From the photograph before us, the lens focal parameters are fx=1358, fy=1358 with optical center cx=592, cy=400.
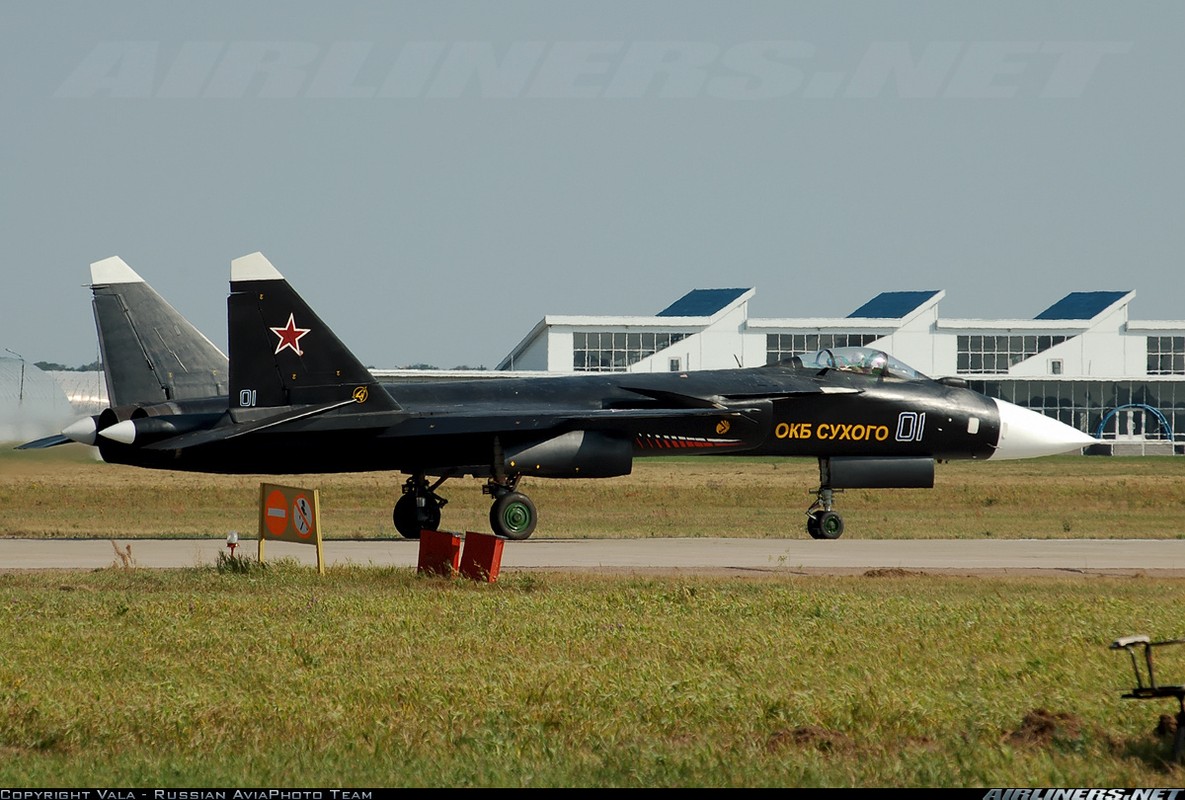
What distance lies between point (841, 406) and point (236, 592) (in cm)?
1357

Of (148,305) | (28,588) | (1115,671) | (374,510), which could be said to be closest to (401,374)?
(374,510)

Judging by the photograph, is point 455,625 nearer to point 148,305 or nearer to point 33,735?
point 33,735

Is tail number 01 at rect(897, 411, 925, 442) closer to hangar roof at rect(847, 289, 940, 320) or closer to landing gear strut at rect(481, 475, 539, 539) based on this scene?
landing gear strut at rect(481, 475, 539, 539)

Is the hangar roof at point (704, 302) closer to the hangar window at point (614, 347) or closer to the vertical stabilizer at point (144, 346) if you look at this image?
the hangar window at point (614, 347)

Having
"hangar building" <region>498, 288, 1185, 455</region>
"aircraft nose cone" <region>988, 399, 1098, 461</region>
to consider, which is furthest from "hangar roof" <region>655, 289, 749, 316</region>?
"aircraft nose cone" <region>988, 399, 1098, 461</region>

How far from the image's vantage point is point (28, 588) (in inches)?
599

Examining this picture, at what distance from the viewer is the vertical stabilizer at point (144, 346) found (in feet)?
79.4

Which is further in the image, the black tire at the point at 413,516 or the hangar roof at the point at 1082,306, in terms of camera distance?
the hangar roof at the point at 1082,306

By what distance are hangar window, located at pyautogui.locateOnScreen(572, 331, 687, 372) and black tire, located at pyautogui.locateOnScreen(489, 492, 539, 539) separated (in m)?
60.5

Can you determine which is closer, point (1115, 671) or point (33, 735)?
point (33, 735)

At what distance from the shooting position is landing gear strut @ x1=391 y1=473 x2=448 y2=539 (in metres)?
24.4

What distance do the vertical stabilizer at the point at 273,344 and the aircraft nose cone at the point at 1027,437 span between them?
1288 cm

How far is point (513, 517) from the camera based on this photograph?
23328 millimetres

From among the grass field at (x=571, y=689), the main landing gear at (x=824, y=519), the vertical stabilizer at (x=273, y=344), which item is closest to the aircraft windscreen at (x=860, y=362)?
the main landing gear at (x=824, y=519)
